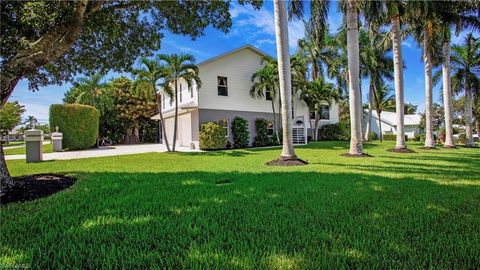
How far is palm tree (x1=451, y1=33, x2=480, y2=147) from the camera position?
22.8m

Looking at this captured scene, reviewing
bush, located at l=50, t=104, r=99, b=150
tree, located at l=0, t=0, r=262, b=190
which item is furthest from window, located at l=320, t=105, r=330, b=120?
bush, located at l=50, t=104, r=99, b=150

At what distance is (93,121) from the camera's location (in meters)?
21.4

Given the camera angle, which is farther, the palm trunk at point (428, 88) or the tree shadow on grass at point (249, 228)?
the palm trunk at point (428, 88)

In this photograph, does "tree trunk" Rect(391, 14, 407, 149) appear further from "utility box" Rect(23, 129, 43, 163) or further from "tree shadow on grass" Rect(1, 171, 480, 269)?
"utility box" Rect(23, 129, 43, 163)

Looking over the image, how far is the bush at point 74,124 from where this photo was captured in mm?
19703

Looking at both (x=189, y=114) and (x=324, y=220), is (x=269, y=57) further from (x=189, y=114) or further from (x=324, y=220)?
(x=324, y=220)

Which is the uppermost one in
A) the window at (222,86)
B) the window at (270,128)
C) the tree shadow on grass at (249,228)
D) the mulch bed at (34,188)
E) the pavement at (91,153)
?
the window at (222,86)

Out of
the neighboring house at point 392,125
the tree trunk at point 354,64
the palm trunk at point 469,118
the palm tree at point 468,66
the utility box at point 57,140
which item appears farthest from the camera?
the neighboring house at point 392,125

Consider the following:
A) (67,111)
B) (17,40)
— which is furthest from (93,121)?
(17,40)

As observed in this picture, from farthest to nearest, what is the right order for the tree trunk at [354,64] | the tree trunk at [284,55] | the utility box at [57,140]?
the utility box at [57,140]
the tree trunk at [354,64]
the tree trunk at [284,55]

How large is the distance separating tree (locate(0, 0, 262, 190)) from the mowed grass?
299 cm

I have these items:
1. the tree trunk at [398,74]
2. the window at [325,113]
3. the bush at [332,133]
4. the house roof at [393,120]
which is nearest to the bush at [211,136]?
the tree trunk at [398,74]

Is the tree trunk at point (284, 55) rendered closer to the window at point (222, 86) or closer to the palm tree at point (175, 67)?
the palm tree at point (175, 67)

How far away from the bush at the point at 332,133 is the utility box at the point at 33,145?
84.2ft
